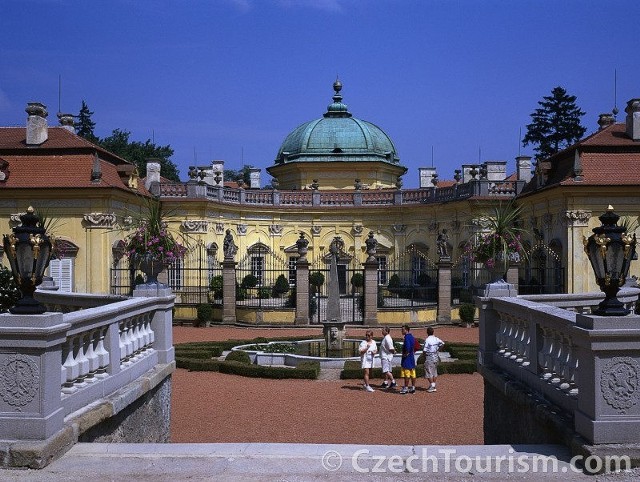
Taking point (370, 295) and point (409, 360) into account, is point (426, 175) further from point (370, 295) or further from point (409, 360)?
point (409, 360)

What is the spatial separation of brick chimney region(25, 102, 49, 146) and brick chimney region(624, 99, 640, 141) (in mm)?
26707

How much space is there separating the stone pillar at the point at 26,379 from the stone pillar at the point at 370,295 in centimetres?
2101

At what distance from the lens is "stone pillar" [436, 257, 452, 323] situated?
1078 inches

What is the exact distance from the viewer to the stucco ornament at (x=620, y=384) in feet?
18.5

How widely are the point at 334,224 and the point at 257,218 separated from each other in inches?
182

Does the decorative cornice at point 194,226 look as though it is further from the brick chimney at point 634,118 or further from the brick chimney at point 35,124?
the brick chimney at point 634,118

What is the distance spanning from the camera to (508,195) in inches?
1439

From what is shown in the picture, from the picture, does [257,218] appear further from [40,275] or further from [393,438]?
[40,275]

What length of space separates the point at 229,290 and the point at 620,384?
22.9 metres

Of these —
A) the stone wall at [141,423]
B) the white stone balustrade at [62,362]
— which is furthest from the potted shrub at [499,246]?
the white stone balustrade at [62,362]

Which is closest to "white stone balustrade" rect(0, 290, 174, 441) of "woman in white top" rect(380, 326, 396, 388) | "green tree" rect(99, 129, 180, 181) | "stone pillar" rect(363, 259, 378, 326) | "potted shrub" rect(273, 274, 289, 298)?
"woman in white top" rect(380, 326, 396, 388)

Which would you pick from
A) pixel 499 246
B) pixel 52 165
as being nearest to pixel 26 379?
pixel 499 246

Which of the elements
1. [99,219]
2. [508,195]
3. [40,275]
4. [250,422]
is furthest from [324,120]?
[40,275]

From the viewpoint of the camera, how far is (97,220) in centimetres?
3030
